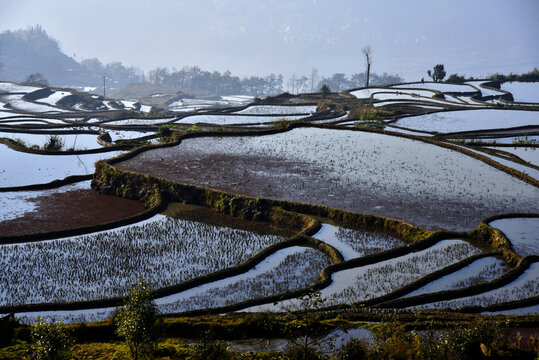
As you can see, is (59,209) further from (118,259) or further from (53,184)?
(118,259)

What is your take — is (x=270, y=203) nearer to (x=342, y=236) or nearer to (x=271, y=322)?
(x=342, y=236)

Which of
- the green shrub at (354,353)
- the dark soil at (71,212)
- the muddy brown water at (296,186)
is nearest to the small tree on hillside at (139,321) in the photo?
the green shrub at (354,353)

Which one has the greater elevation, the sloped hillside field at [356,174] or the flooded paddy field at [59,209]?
the sloped hillside field at [356,174]

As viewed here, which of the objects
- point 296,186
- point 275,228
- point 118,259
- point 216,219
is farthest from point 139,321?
point 296,186

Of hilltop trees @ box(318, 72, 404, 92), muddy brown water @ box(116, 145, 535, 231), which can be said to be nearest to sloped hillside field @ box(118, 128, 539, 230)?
muddy brown water @ box(116, 145, 535, 231)

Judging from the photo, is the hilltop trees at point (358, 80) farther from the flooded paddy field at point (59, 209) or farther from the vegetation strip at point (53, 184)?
the flooded paddy field at point (59, 209)

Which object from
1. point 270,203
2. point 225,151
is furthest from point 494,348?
point 225,151
